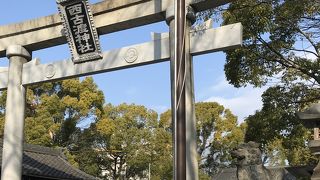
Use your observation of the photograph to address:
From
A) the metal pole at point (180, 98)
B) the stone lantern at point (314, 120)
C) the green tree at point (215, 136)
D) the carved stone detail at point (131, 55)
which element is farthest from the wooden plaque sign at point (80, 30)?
the green tree at point (215, 136)

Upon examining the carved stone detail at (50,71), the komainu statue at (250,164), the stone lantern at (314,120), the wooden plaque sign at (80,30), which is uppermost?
the wooden plaque sign at (80,30)

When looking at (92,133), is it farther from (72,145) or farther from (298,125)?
(298,125)

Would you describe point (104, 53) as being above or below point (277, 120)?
above

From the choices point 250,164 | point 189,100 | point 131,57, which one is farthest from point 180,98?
point 131,57

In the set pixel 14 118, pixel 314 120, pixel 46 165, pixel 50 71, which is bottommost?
pixel 46 165

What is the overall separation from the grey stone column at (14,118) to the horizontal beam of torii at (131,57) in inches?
7.4

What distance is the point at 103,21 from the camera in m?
8.80

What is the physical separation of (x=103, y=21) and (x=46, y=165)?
34.5ft

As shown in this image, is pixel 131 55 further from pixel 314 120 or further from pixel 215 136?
pixel 215 136

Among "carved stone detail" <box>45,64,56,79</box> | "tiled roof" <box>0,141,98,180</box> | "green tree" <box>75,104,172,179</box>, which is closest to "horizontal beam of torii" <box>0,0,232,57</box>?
"carved stone detail" <box>45,64,56,79</box>

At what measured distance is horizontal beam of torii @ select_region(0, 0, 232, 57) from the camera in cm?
824

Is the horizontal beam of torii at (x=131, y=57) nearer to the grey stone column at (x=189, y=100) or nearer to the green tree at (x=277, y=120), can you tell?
the grey stone column at (x=189, y=100)

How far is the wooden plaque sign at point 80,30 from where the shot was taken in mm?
8672

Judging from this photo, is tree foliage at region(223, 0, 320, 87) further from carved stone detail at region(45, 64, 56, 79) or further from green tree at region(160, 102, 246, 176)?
green tree at region(160, 102, 246, 176)
